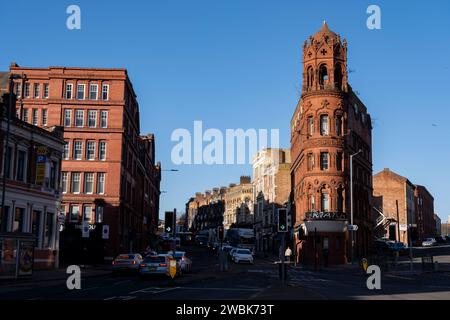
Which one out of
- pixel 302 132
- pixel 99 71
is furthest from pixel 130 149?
pixel 302 132

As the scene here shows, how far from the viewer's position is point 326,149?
6297cm

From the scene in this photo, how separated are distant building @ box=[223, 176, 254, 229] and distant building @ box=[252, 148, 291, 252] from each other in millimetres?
9887

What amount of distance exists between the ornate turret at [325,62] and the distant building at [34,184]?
29.8 meters

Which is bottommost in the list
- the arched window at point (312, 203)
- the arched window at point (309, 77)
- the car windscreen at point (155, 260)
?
the car windscreen at point (155, 260)

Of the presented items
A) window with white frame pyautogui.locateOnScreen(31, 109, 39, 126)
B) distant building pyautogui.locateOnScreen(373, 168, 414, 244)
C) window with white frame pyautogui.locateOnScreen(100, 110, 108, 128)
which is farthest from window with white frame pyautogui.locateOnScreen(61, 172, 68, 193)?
distant building pyautogui.locateOnScreen(373, 168, 414, 244)

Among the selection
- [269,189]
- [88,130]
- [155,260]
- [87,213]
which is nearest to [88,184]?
[87,213]

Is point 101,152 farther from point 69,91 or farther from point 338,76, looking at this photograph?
point 338,76

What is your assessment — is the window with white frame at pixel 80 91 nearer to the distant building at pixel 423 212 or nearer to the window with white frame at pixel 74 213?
the window with white frame at pixel 74 213

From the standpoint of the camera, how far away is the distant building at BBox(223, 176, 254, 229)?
433 ft

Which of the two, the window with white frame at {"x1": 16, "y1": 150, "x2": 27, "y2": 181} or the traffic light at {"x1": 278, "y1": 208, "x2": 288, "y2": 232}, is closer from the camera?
the traffic light at {"x1": 278, "y1": 208, "x2": 288, "y2": 232}

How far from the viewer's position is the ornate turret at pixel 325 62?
2547 inches

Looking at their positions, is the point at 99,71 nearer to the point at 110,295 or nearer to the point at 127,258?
the point at 127,258

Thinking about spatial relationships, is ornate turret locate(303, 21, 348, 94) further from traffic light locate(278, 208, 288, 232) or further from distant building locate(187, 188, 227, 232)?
distant building locate(187, 188, 227, 232)

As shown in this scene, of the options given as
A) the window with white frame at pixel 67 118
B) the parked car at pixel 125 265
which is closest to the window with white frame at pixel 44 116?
the window with white frame at pixel 67 118
